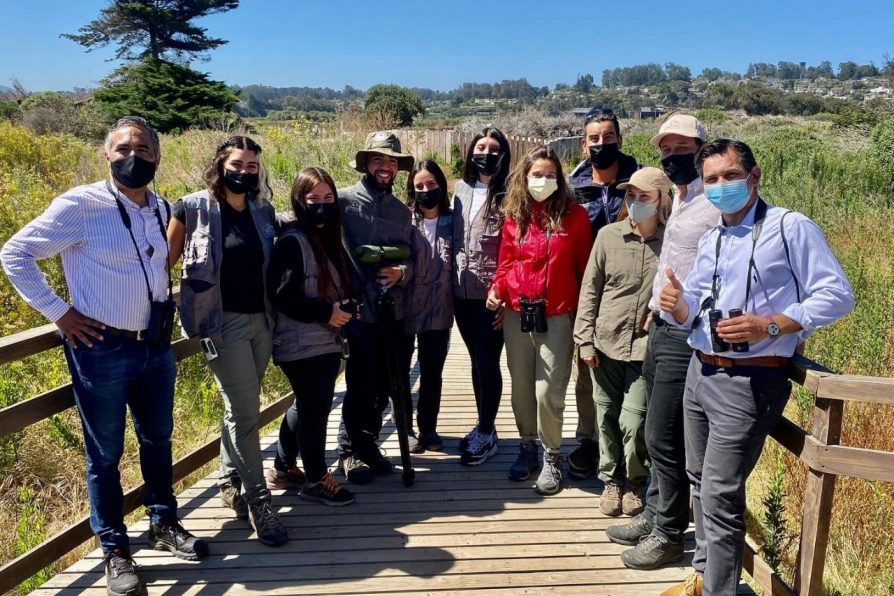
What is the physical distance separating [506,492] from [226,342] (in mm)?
1884

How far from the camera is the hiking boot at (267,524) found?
3.32m

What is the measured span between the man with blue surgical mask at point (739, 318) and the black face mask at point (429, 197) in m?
1.78

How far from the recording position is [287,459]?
3.96 metres

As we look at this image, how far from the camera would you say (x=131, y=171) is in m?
2.81

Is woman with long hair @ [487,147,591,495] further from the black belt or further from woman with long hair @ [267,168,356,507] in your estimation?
the black belt

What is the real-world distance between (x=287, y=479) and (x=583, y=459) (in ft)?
5.98

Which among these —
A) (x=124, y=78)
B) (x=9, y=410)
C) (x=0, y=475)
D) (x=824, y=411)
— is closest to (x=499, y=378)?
(x=824, y=411)

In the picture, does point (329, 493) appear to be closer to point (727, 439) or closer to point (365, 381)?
point (365, 381)

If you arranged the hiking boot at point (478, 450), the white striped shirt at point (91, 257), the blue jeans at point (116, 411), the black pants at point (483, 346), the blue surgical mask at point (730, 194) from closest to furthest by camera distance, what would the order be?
the blue surgical mask at point (730, 194) → the white striped shirt at point (91, 257) → the blue jeans at point (116, 411) → the black pants at point (483, 346) → the hiking boot at point (478, 450)

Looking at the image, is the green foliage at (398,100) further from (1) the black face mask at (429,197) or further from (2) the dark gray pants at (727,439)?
(2) the dark gray pants at (727,439)

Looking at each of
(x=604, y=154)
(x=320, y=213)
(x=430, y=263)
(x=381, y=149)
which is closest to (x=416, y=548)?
(x=430, y=263)

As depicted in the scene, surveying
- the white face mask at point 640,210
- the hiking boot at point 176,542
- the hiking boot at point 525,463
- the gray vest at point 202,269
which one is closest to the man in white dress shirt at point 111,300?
the gray vest at point 202,269

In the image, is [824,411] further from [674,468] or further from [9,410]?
[9,410]

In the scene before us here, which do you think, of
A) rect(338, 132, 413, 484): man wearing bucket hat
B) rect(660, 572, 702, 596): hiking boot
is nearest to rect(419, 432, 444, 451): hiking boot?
rect(338, 132, 413, 484): man wearing bucket hat
